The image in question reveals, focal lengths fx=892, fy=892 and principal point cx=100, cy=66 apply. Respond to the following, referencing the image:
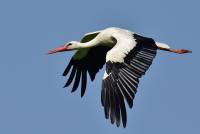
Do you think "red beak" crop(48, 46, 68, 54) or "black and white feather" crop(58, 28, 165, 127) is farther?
"red beak" crop(48, 46, 68, 54)

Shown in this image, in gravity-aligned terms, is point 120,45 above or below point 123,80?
above

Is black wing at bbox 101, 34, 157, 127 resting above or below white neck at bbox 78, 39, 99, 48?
above

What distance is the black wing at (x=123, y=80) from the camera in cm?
1393

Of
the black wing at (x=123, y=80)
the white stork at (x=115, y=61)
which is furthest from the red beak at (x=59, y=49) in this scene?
the black wing at (x=123, y=80)

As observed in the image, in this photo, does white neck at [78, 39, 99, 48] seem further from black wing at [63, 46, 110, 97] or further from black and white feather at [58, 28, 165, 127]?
black wing at [63, 46, 110, 97]

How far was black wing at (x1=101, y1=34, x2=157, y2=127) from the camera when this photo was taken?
13930 mm

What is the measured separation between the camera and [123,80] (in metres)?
14.5

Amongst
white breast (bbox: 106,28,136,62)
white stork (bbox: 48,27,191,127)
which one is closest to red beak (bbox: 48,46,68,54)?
white stork (bbox: 48,27,191,127)

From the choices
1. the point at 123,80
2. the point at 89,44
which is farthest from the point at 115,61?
the point at 89,44

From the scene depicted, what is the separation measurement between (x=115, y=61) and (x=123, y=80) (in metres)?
0.54

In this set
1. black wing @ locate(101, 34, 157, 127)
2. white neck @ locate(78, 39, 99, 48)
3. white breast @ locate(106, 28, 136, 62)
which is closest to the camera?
black wing @ locate(101, 34, 157, 127)

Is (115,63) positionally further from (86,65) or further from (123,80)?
(86,65)

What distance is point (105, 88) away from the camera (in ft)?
47.3

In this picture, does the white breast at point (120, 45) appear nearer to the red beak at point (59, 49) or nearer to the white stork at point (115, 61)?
the white stork at point (115, 61)
